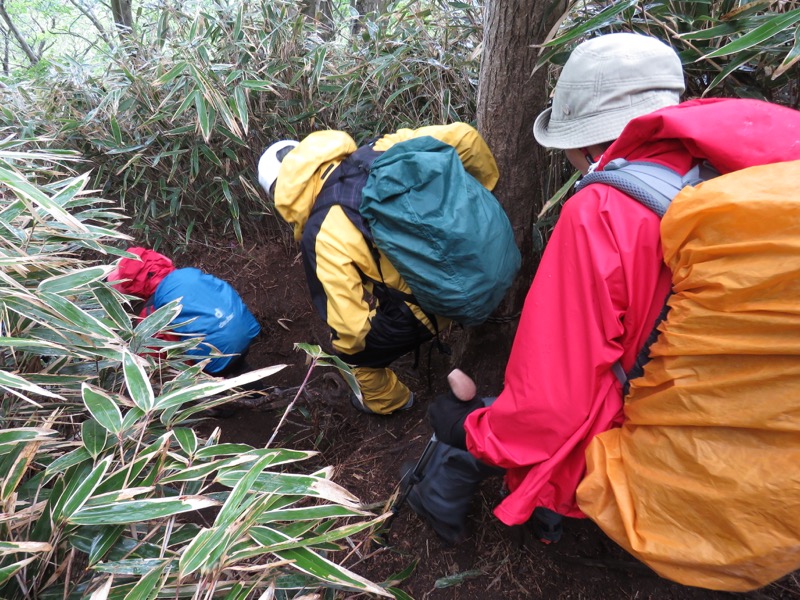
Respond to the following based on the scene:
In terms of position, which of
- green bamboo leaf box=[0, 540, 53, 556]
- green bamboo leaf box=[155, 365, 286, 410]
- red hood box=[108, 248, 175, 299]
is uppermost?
green bamboo leaf box=[0, 540, 53, 556]

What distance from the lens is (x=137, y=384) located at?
38.2 inches

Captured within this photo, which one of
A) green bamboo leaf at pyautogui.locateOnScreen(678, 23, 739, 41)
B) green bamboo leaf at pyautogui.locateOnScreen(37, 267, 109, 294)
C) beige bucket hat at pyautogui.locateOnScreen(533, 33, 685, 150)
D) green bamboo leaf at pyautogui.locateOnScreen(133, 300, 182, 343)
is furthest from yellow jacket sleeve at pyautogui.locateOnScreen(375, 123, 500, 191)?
green bamboo leaf at pyautogui.locateOnScreen(37, 267, 109, 294)

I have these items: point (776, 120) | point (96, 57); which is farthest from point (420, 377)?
point (96, 57)

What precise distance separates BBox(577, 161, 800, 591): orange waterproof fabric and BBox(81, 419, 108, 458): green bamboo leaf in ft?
3.55

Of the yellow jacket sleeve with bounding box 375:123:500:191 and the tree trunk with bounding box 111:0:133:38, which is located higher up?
the tree trunk with bounding box 111:0:133:38

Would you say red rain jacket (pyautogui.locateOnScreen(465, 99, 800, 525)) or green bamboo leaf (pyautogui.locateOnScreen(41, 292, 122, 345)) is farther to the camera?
green bamboo leaf (pyautogui.locateOnScreen(41, 292, 122, 345))

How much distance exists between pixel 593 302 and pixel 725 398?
282 mm

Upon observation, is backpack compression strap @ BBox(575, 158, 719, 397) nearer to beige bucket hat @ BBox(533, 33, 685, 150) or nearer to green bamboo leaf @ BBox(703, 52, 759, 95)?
beige bucket hat @ BBox(533, 33, 685, 150)

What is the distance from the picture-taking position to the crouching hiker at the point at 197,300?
2293mm

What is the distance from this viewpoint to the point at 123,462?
0.90 meters

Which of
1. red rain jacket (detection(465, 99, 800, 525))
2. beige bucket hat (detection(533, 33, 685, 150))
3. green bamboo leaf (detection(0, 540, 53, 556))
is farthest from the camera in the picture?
beige bucket hat (detection(533, 33, 685, 150))

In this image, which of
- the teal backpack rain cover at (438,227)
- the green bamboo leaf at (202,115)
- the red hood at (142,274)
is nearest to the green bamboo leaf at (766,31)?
the teal backpack rain cover at (438,227)

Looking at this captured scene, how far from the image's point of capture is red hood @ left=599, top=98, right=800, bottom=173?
85 centimetres

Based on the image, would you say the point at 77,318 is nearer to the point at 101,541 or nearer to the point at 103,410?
the point at 103,410
